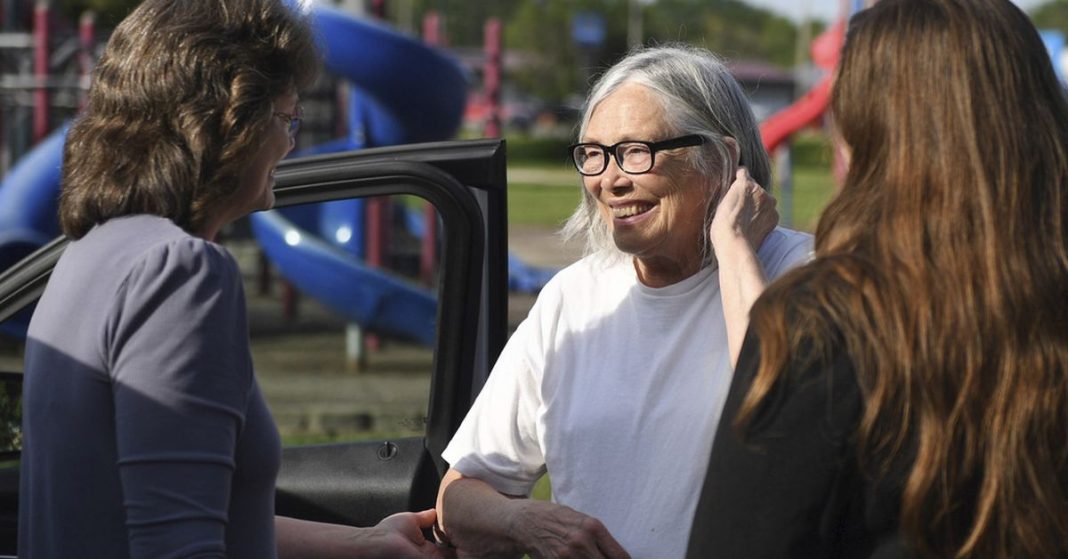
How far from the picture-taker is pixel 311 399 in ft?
27.4

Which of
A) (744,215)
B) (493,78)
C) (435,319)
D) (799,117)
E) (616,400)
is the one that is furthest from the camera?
(799,117)

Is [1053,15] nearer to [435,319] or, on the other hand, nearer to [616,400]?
[435,319]

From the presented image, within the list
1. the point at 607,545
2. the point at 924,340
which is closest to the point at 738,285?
the point at 607,545

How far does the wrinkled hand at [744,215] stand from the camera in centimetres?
225

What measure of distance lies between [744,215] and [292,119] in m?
0.78

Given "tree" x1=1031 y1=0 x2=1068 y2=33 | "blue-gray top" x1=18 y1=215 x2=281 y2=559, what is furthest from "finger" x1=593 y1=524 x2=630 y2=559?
"tree" x1=1031 y1=0 x2=1068 y2=33

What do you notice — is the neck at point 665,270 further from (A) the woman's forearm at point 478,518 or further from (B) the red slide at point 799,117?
(B) the red slide at point 799,117

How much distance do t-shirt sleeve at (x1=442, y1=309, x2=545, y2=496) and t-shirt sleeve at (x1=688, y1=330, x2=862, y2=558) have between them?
34.2 inches

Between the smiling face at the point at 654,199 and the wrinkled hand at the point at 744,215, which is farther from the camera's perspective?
the smiling face at the point at 654,199

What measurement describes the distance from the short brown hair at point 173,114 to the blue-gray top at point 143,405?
0.04 m

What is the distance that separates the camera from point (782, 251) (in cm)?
238

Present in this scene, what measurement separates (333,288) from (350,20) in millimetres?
2117

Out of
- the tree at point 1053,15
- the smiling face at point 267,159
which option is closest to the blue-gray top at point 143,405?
the smiling face at point 267,159

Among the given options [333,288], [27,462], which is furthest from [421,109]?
[27,462]
